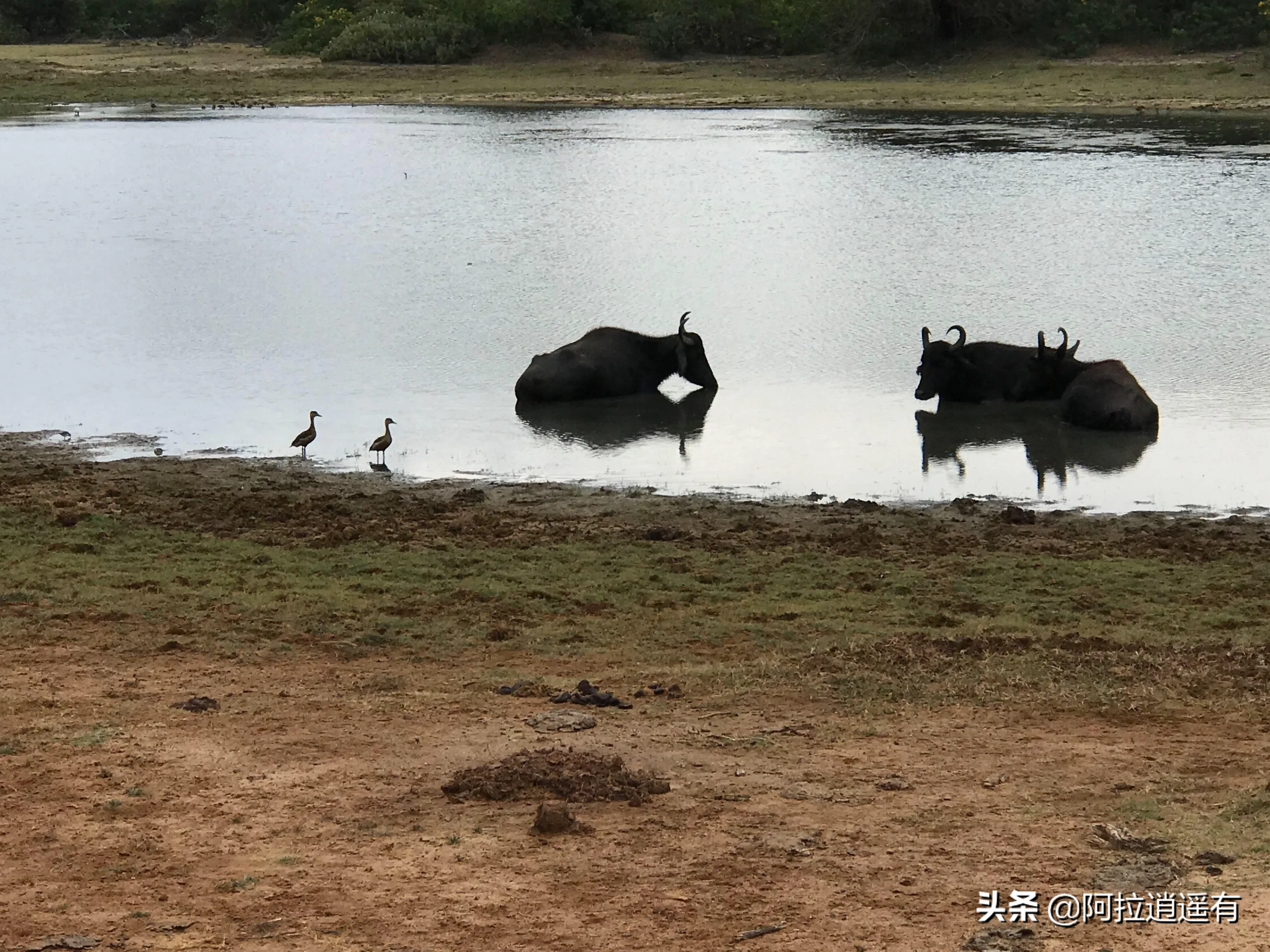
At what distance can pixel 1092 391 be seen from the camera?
13.1 metres

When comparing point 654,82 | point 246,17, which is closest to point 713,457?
point 654,82

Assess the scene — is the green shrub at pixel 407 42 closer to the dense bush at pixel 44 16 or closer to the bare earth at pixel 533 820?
the dense bush at pixel 44 16

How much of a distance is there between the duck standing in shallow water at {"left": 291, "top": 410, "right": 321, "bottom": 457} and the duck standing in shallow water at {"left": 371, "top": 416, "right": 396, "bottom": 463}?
1.38ft

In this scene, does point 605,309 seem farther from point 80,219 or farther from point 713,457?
point 80,219

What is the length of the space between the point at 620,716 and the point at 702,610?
181 cm

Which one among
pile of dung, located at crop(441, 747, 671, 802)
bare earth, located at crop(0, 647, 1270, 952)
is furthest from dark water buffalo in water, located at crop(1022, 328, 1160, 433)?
pile of dung, located at crop(441, 747, 671, 802)

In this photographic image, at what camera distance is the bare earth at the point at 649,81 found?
38219mm

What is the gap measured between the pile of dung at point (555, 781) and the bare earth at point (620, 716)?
0.08 metres

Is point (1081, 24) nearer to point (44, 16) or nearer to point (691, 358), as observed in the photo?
point (691, 358)

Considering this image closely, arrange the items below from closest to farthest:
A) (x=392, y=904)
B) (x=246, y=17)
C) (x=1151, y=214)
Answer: (x=392, y=904)
(x=1151, y=214)
(x=246, y=17)

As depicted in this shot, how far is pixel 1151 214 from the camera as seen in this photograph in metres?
23.0

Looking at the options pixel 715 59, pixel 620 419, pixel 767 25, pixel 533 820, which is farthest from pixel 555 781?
pixel 767 25

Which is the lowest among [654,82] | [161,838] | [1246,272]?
[161,838]

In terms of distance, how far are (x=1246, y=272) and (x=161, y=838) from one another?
52.1ft
